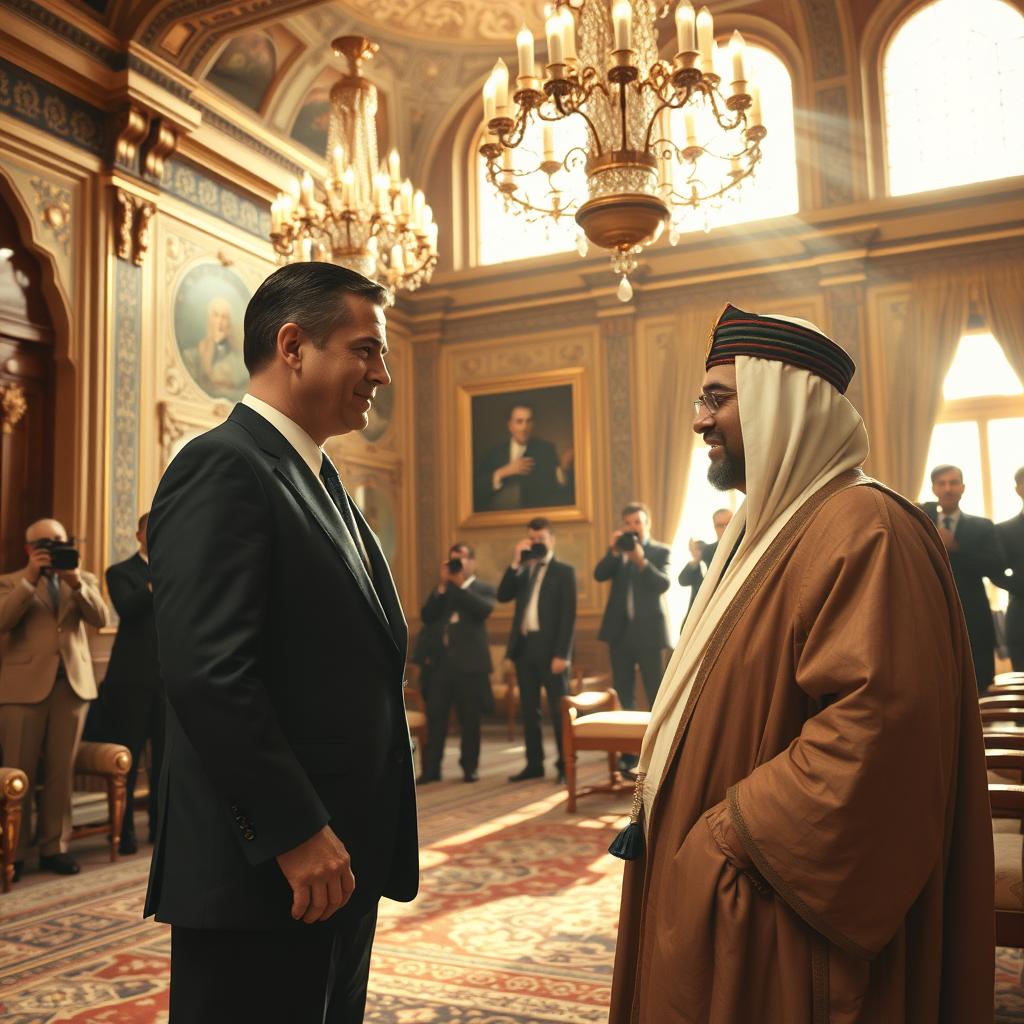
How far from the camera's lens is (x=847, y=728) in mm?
1465

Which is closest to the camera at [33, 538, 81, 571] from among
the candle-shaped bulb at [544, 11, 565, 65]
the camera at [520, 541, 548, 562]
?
the candle-shaped bulb at [544, 11, 565, 65]

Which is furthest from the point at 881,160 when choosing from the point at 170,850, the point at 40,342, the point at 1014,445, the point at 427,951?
the point at 170,850

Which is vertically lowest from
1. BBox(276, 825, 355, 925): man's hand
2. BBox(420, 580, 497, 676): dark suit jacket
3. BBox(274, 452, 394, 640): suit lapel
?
BBox(276, 825, 355, 925): man's hand

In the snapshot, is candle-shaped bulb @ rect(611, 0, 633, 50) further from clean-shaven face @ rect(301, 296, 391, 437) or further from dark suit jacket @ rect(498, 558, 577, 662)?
dark suit jacket @ rect(498, 558, 577, 662)

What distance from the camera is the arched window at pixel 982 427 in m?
8.79

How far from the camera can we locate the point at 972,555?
6.05 metres

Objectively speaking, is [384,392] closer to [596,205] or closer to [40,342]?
[40,342]

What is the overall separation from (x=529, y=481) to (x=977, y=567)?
4948mm

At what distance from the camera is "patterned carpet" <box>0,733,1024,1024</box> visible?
3039 mm

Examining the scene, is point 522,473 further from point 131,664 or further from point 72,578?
point 72,578

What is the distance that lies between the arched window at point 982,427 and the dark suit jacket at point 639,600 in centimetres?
300

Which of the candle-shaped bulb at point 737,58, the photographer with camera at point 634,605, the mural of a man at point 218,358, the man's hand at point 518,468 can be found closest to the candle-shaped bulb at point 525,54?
the candle-shaped bulb at point 737,58

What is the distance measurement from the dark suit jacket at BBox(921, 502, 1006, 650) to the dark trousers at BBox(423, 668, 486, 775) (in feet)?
10.4

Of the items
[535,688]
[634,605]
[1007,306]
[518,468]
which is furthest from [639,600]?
[1007,306]
